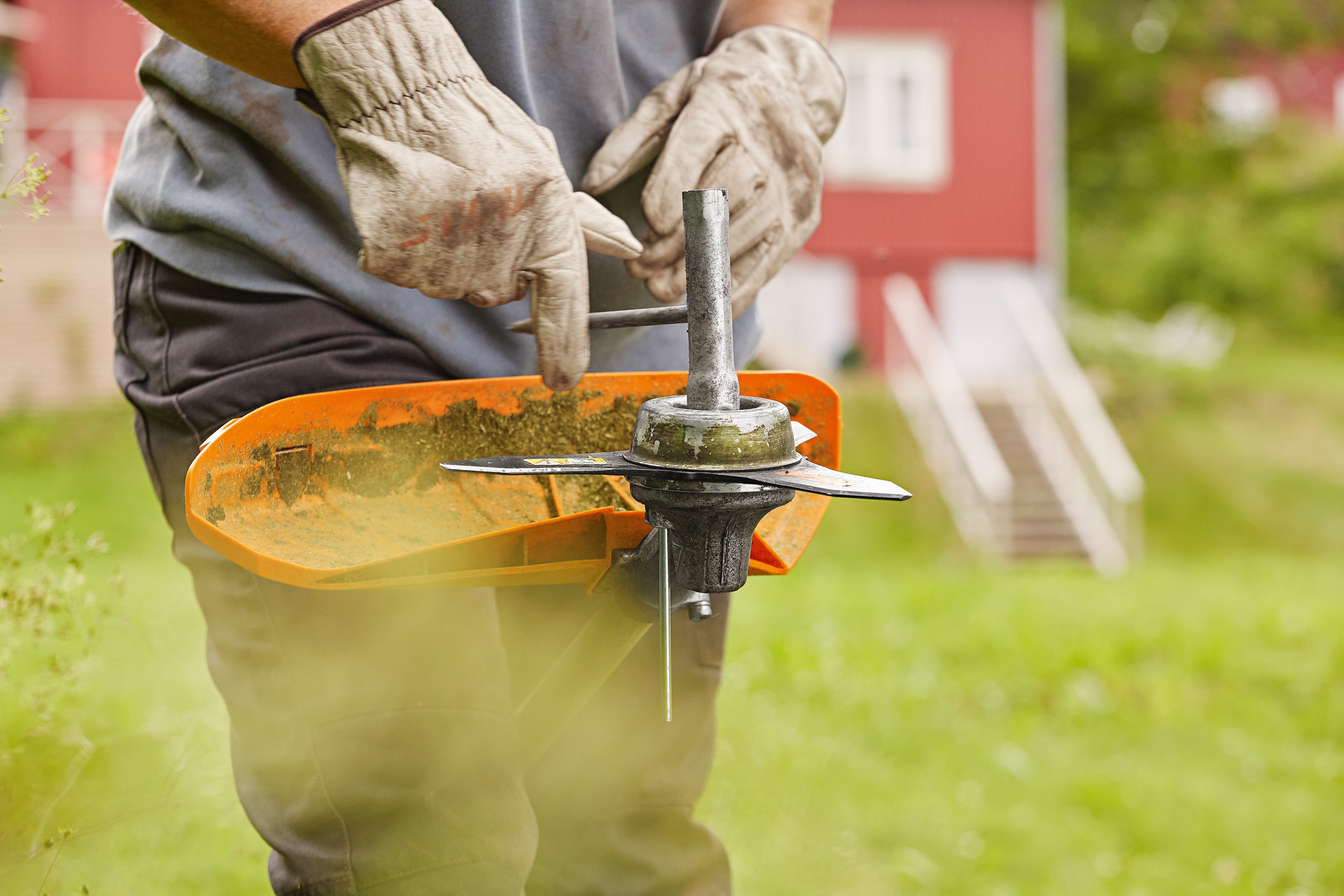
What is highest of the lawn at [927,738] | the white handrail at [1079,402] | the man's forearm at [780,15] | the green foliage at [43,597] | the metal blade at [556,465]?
the man's forearm at [780,15]

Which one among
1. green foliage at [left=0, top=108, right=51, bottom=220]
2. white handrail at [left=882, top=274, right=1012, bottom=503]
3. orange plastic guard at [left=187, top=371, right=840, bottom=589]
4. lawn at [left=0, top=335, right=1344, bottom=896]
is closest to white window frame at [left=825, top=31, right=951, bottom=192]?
white handrail at [left=882, top=274, right=1012, bottom=503]

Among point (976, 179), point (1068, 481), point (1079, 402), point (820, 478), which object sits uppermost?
point (820, 478)

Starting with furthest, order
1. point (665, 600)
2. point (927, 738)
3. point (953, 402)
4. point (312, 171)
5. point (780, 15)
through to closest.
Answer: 1. point (953, 402)
2. point (927, 738)
3. point (780, 15)
4. point (312, 171)
5. point (665, 600)

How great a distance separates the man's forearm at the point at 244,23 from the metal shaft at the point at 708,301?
1.27 feet

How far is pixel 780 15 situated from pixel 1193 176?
73.7ft

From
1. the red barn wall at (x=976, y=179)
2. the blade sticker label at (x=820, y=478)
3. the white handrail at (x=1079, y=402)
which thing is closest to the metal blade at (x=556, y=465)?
the blade sticker label at (x=820, y=478)

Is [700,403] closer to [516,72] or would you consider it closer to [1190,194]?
[516,72]

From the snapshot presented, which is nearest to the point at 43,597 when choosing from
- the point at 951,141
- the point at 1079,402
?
the point at 1079,402

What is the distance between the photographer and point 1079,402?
10.5m

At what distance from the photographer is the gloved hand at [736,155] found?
131 centimetres

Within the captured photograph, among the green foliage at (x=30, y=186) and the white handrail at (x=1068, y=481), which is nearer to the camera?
the green foliage at (x=30, y=186)

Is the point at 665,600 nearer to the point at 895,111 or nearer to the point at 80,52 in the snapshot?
the point at 895,111

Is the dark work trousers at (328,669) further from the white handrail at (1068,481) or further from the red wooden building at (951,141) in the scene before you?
the red wooden building at (951,141)

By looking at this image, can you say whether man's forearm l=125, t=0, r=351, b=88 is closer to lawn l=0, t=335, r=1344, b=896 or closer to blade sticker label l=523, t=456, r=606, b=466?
blade sticker label l=523, t=456, r=606, b=466
